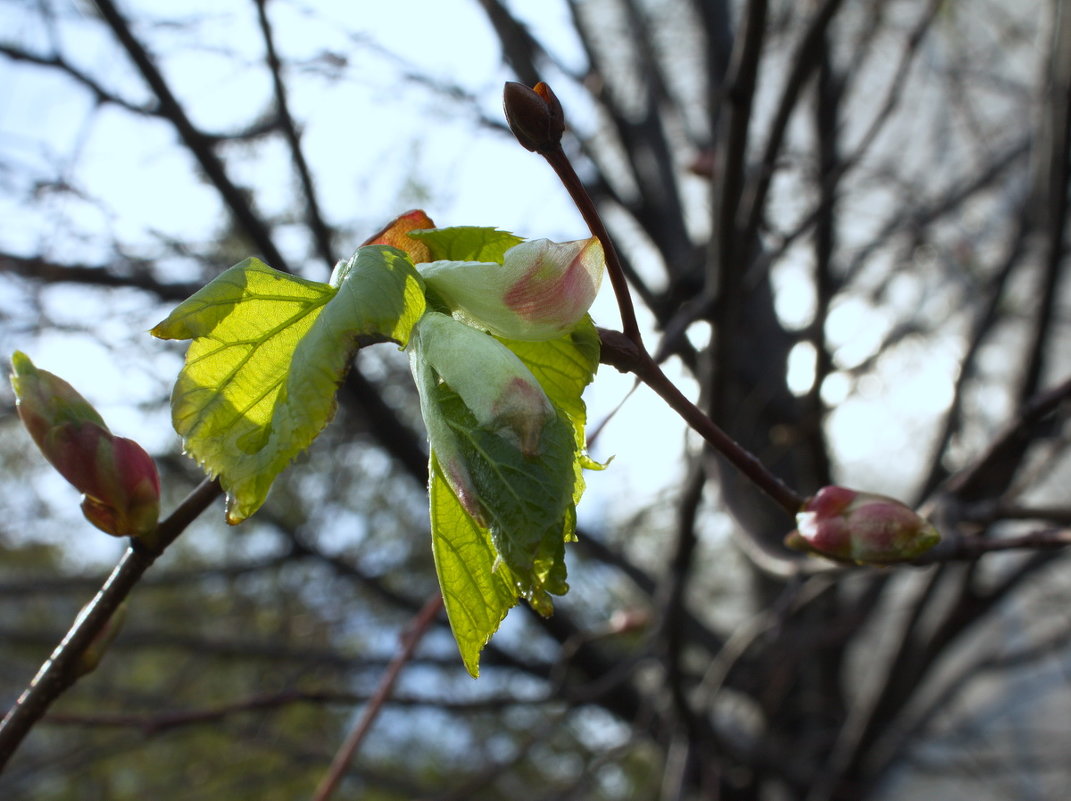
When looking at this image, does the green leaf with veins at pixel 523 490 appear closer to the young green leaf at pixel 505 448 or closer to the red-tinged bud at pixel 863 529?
the young green leaf at pixel 505 448

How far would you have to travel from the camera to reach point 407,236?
392 millimetres

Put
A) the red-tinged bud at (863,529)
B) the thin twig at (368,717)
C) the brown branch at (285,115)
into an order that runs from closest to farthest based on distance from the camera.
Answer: the red-tinged bud at (863,529) → the thin twig at (368,717) → the brown branch at (285,115)

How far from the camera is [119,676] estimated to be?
2986 mm

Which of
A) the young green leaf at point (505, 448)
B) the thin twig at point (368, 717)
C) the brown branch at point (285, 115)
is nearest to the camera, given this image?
the young green leaf at point (505, 448)

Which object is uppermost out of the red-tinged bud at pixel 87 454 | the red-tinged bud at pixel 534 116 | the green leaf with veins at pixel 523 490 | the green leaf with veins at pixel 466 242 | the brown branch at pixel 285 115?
the brown branch at pixel 285 115

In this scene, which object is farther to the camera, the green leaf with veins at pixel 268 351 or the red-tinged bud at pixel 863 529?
the red-tinged bud at pixel 863 529

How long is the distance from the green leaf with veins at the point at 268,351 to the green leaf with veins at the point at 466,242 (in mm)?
42

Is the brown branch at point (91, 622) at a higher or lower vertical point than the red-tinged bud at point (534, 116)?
lower

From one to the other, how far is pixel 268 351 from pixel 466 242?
9cm

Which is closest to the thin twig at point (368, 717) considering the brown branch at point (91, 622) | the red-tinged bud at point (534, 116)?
the brown branch at point (91, 622)

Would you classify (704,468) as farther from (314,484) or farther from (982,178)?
(314,484)

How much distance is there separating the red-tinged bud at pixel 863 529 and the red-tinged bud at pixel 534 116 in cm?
23

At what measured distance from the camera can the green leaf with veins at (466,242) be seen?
0.38m

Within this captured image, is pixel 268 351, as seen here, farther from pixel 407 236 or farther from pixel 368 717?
pixel 368 717
